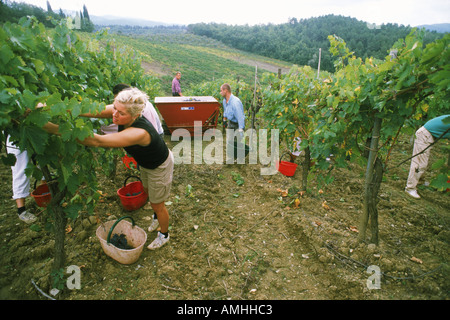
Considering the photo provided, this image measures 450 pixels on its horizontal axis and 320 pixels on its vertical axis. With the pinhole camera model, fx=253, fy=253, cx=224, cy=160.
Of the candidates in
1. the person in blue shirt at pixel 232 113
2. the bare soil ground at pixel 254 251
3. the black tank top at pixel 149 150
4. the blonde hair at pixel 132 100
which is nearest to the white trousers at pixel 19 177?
the bare soil ground at pixel 254 251

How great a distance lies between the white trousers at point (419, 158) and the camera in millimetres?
4328

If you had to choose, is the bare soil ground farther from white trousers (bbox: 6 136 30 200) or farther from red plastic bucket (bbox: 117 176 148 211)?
white trousers (bbox: 6 136 30 200)

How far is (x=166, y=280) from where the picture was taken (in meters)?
2.73

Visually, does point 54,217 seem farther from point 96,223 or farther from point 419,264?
point 419,264

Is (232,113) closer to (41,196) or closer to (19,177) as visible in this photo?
(41,196)

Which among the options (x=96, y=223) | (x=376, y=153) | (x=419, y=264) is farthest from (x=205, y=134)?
(x=419, y=264)

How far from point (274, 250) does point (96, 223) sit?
Result: 2.43 m

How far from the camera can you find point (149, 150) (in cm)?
262

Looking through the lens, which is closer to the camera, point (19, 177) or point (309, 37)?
point (19, 177)

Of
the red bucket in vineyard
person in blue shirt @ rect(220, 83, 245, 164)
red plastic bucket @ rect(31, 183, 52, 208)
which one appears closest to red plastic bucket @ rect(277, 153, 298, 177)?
the red bucket in vineyard

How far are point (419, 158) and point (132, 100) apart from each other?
4927 millimetres
